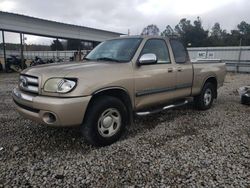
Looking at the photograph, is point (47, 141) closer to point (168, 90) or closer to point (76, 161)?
point (76, 161)

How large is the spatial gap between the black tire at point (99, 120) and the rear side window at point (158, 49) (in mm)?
1272

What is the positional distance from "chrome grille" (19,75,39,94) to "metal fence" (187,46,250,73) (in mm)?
19962

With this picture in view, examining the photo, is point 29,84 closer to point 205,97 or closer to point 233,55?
point 205,97

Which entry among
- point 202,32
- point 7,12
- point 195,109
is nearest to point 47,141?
point 195,109

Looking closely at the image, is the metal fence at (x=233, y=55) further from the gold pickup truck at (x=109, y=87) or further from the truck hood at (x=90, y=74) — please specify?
the truck hood at (x=90, y=74)

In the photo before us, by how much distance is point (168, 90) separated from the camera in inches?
186

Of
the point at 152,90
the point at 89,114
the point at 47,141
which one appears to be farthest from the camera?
the point at 152,90

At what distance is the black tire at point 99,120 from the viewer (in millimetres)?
3408

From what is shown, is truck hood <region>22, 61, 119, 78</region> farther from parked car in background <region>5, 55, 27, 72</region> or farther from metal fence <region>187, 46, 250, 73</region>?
metal fence <region>187, 46, 250, 73</region>

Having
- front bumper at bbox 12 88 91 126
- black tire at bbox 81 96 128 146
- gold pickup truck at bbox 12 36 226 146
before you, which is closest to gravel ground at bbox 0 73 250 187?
black tire at bbox 81 96 128 146

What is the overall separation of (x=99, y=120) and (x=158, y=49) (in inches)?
82.1

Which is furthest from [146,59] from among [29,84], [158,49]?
[29,84]

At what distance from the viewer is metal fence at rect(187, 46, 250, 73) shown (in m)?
20.4

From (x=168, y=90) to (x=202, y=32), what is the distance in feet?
176
